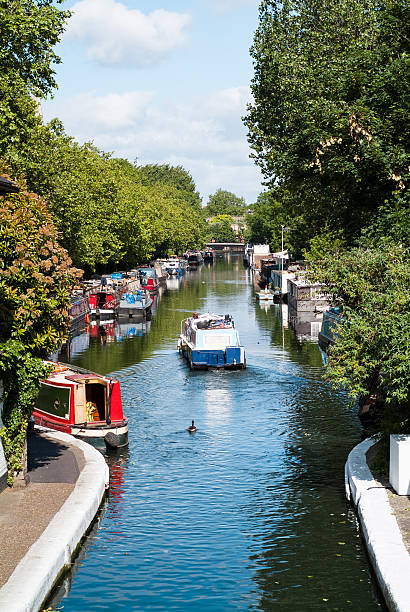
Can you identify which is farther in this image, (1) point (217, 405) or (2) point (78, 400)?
(1) point (217, 405)

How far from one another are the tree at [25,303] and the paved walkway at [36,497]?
115cm

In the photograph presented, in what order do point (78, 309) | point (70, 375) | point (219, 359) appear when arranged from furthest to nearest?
point (78, 309) → point (219, 359) → point (70, 375)

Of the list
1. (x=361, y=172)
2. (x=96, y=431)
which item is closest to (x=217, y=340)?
(x=96, y=431)

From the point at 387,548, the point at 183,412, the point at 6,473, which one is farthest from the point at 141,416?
the point at 387,548

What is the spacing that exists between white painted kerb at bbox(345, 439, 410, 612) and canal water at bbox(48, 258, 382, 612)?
3.30ft

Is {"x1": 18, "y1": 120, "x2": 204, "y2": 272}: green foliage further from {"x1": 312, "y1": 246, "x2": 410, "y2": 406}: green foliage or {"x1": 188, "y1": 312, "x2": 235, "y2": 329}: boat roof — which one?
{"x1": 312, "y1": 246, "x2": 410, "y2": 406}: green foliage

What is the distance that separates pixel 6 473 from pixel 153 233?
12144cm

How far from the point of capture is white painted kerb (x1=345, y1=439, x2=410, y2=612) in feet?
54.7

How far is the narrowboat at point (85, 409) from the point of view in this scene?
105ft

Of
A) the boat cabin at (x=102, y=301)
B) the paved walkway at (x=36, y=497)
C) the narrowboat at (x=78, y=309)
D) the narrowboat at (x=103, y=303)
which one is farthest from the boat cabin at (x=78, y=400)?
the boat cabin at (x=102, y=301)

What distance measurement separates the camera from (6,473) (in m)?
23.8

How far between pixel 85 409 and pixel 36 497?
1016 centimetres

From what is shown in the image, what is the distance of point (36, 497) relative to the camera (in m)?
23.0

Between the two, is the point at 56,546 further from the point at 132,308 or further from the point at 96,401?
the point at 132,308
